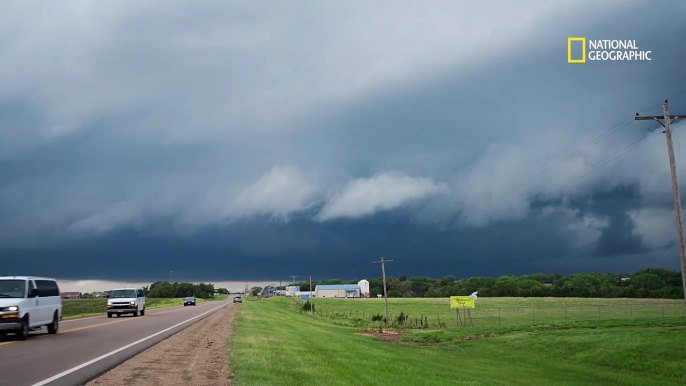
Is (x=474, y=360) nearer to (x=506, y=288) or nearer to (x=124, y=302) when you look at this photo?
(x=124, y=302)

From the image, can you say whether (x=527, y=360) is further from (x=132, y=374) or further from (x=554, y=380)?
(x=132, y=374)

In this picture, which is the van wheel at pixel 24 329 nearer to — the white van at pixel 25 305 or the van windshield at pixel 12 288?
the white van at pixel 25 305

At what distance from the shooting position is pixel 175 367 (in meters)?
14.3

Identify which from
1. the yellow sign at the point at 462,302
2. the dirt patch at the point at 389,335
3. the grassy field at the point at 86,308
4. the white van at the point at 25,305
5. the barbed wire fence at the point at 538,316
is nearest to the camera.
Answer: the white van at the point at 25,305

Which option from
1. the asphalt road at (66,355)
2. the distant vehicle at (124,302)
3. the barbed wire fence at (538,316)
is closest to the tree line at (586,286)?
the barbed wire fence at (538,316)

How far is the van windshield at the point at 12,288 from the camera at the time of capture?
21820mm

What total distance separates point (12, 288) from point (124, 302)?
2217 centimetres

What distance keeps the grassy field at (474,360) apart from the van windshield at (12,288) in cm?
824

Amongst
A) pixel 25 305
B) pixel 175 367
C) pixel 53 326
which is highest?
pixel 25 305

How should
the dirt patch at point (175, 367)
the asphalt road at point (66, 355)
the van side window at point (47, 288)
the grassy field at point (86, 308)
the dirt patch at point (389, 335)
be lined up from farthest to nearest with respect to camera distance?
the grassy field at point (86, 308) → the dirt patch at point (389, 335) → the van side window at point (47, 288) → the asphalt road at point (66, 355) → the dirt patch at point (175, 367)

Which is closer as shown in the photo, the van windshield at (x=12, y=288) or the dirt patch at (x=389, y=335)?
the van windshield at (x=12, y=288)

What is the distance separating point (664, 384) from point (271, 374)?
53.1 ft

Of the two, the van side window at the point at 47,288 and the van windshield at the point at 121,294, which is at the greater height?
the van side window at the point at 47,288

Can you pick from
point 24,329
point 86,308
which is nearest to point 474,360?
point 24,329
